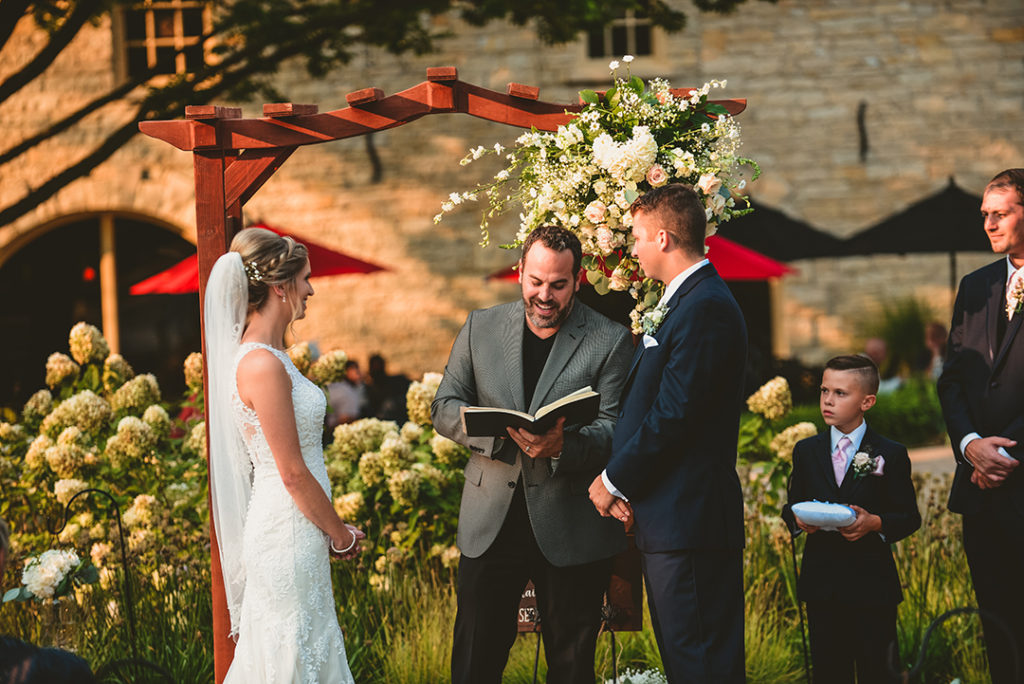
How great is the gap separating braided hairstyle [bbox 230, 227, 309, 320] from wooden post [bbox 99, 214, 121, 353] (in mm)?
9318

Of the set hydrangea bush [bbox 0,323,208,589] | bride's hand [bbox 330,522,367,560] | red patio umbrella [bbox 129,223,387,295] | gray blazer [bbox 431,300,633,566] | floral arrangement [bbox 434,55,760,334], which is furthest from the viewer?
red patio umbrella [bbox 129,223,387,295]

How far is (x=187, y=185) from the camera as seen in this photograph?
37.4 ft

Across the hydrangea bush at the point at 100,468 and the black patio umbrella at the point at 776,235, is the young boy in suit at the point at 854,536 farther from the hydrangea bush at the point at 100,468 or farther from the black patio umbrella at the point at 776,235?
the black patio umbrella at the point at 776,235

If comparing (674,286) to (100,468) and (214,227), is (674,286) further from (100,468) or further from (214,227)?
(100,468)

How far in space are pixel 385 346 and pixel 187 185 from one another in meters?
2.94

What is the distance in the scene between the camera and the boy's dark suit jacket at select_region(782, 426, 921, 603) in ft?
11.5

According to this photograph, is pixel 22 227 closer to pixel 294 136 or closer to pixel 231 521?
pixel 294 136

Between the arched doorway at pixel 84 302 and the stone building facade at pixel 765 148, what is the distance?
1.39 feet


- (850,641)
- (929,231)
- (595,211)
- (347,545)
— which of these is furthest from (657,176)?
(929,231)

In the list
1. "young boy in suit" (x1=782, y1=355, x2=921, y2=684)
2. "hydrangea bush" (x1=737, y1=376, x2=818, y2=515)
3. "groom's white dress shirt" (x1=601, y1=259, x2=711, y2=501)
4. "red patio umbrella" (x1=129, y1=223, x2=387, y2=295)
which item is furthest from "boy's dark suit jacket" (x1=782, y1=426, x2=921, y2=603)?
"red patio umbrella" (x1=129, y1=223, x2=387, y2=295)

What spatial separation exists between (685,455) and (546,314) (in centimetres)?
69

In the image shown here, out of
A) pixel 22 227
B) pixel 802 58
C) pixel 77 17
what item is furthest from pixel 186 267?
→ pixel 802 58

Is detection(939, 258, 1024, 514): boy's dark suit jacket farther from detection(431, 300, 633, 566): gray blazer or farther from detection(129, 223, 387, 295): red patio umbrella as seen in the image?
detection(129, 223, 387, 295): red patio umbrella

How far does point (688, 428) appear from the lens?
10.0 feet
